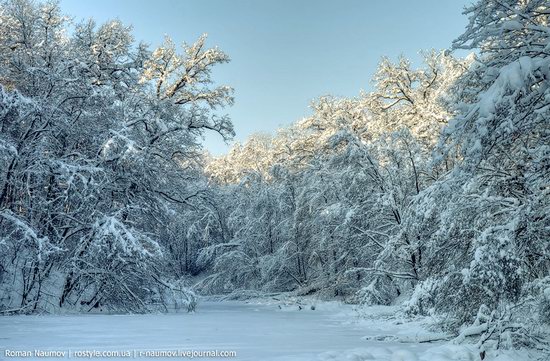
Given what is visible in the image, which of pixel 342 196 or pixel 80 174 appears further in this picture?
pixel 342 196

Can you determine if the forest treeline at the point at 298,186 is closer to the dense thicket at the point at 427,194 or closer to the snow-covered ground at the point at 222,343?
the dense thicket at the point at 427,194

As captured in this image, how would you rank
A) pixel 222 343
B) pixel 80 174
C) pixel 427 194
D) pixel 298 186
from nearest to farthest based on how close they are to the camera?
pixel 222 343, pixel 427 194, pixel 80 174, pixel 298 186

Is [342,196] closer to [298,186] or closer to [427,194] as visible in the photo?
[298,186]

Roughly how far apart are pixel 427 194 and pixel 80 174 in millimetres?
8469

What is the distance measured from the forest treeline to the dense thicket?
0.14 feet

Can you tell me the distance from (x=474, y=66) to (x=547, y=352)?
12.3 feet

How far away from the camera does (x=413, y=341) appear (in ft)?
24.0

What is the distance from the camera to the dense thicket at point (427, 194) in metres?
4.98

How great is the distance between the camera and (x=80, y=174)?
11164mm

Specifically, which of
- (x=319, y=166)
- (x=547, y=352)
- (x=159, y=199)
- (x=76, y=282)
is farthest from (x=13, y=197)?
(x=319, y=166)

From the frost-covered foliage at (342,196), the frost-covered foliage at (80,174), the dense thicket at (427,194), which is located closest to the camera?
the dense thicket at (427,194)

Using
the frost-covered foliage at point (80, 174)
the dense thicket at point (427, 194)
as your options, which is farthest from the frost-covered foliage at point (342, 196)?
the frost-covered foliage at point (80, 174)

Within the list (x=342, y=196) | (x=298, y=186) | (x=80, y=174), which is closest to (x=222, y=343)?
(x=80, y=174)

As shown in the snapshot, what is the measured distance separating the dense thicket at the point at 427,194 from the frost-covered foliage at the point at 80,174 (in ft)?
21.4
